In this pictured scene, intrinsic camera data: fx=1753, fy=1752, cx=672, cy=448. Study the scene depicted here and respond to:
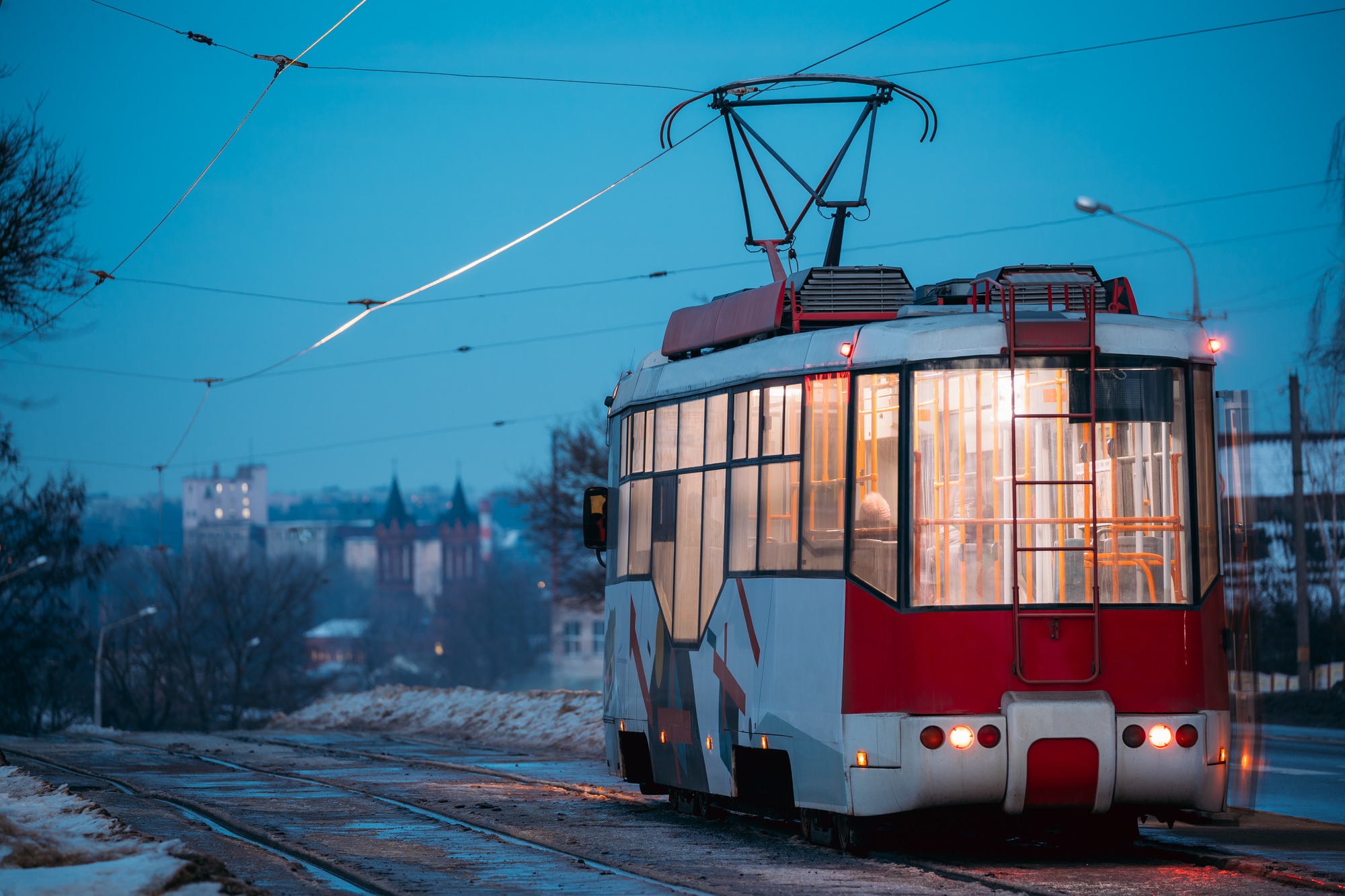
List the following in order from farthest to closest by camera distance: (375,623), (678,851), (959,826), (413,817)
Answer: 1. (375,623)
2. (413,817)
3. (959,826)
4. (678,851)

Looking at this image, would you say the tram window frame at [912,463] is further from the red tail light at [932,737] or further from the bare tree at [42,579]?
the bare tree at [42,579]

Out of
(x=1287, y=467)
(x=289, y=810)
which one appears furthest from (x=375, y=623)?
(x=289, y=810)

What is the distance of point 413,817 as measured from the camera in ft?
43.2

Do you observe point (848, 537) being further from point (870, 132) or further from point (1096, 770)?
point (870, 132)

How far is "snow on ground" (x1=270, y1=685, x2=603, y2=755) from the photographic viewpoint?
26047mm

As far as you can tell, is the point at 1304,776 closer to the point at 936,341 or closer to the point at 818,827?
the point at 818,827

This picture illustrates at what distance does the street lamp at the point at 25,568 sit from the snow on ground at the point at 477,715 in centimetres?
1107

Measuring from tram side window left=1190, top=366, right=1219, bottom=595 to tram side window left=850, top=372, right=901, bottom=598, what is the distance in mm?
1769

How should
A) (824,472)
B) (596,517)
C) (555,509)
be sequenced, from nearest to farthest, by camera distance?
(824,472) < (596,517) < (555,509)

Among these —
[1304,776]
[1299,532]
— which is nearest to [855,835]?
[1304,776]

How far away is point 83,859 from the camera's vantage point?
934cm

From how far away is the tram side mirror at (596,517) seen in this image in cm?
1461

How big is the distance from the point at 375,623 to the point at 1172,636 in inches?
6341

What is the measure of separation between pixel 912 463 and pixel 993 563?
743 mm
